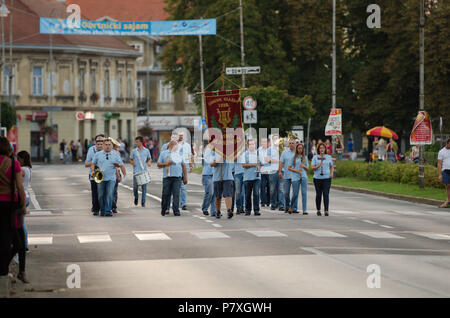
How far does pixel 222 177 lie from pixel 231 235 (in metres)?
4.26

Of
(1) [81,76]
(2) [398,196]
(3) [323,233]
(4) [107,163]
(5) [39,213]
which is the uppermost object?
(1) [81,76]

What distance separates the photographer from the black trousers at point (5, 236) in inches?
460

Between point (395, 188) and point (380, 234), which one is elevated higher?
point (380, 234)

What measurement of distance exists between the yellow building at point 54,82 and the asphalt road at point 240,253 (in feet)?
171

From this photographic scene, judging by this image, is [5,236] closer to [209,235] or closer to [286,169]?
[209,235]

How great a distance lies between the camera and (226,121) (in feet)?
77.8

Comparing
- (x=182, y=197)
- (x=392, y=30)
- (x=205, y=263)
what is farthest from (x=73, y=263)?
(x=392, y=30)

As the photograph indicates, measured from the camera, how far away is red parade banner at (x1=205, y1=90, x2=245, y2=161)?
22828mm

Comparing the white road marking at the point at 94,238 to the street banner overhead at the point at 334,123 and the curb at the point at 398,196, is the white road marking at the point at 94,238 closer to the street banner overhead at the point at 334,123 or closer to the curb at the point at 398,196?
the curb at the point at 398,196

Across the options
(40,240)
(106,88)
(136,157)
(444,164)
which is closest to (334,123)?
(444,164)

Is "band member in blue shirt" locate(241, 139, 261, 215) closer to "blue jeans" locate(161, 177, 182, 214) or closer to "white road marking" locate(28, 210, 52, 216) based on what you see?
"blue jeans" locate(161, 177, 182, 214)

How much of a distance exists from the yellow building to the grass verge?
38.4 m

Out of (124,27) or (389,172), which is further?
(124,27)
